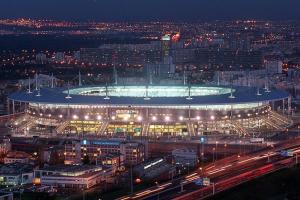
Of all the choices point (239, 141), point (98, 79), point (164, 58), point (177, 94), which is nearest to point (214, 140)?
point (239, 141)

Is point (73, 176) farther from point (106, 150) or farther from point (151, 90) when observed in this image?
point (151, 90)

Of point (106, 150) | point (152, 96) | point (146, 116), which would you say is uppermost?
point (152, 96)

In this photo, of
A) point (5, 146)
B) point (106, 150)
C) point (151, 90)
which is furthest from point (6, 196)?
point (151, 90)

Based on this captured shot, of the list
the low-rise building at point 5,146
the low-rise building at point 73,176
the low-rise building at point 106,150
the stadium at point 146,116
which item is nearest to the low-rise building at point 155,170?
the low-rise building at point 73,176

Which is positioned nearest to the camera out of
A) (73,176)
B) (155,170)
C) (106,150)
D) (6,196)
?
(6,196)

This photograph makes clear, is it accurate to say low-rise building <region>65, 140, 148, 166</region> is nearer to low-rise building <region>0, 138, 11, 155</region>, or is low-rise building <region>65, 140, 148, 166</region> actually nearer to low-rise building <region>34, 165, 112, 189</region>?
low-rise building <region>34, 165, 112, 189</region>

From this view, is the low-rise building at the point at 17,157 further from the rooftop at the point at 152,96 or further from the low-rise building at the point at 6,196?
the rooftop at the point at 152,96

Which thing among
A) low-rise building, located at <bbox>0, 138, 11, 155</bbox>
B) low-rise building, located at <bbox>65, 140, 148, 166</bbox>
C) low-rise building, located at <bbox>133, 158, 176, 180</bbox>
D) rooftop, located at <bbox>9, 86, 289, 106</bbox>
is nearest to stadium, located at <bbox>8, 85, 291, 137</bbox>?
rooftop, located at <bbox>9, 86, 289, 106</bbox>
